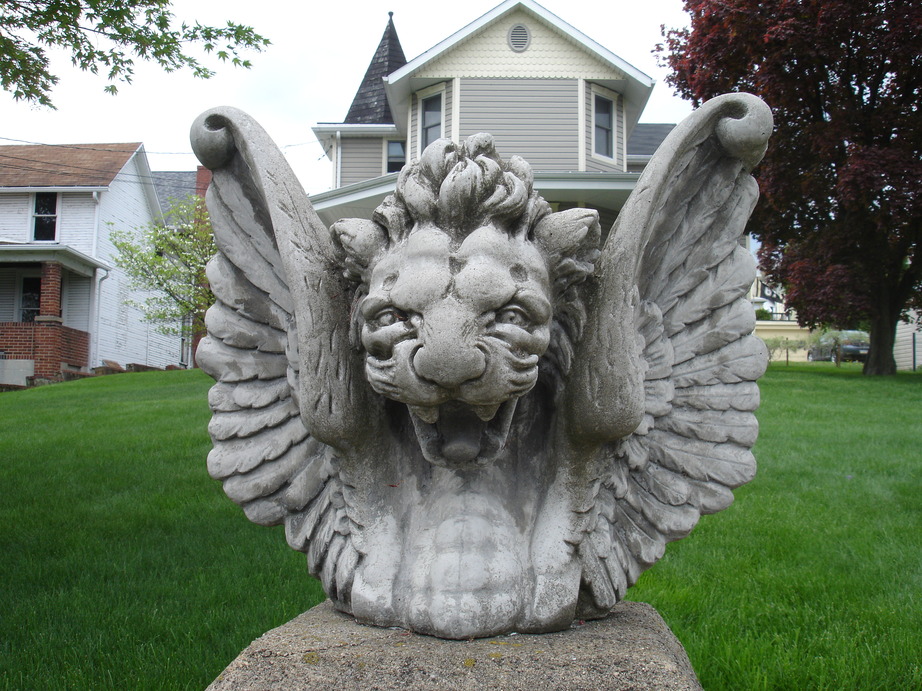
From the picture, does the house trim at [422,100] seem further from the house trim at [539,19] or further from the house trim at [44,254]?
the house trim at [44,254]

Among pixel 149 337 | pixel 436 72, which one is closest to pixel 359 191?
pixel 436 72

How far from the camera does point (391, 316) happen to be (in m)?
1.58

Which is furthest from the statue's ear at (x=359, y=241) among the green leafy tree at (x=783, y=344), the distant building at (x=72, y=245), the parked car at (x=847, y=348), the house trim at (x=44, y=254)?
the parked car at (x=847, y=348)

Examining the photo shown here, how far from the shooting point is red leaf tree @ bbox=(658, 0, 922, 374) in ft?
43.7

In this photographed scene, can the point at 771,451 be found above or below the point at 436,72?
below

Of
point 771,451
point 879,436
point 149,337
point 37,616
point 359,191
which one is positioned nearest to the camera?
point 37,616

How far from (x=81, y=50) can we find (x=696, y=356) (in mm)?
5345

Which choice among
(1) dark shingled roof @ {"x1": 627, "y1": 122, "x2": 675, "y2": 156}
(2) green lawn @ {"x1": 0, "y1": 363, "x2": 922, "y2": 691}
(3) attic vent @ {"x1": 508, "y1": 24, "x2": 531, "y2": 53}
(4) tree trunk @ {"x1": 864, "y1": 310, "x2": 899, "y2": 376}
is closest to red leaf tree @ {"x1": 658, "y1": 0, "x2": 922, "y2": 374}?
(4) tree trunk @ {"x1": 864, "y1": 310, "x2": 899, "y2": 376}

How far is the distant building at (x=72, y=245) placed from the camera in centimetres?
1805

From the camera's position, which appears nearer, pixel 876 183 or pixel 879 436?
pixel 879 436

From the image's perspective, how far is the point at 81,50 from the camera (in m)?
5.73

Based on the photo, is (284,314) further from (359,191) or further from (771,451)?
(359,191)

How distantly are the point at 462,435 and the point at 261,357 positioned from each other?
0.64 meters

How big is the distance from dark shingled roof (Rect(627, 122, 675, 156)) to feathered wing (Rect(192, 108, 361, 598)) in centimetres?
1792
